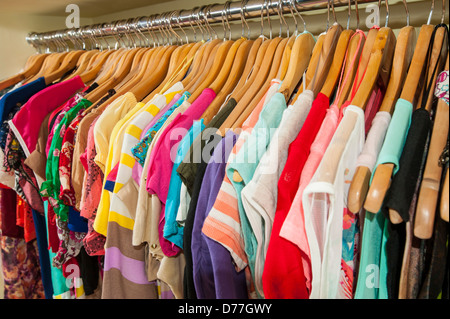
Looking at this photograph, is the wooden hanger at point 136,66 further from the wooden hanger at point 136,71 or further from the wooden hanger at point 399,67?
the wooden hanger at point 399,67

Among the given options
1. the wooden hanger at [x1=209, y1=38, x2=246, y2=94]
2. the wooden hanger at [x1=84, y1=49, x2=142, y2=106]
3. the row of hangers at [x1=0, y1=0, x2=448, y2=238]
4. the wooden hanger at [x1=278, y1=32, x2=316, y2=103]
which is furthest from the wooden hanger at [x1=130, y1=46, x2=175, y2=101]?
the wooden hanger at [x1=278, y1=32, x2=316, y2=103]

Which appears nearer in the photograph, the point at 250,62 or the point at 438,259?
the point at 438,259

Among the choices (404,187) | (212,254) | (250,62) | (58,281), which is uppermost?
(250,62)

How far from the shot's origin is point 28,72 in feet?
4.60

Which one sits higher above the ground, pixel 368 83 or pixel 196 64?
pixel 196 64

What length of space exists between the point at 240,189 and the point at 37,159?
67 centimetres

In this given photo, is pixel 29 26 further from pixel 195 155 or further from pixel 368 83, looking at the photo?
pixel 368 83

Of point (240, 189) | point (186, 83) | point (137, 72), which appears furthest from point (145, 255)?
point (137, 72)

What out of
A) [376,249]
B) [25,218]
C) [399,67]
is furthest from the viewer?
[25,218]

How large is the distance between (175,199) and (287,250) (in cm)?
26

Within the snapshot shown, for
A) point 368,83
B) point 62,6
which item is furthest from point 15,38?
point 368,83

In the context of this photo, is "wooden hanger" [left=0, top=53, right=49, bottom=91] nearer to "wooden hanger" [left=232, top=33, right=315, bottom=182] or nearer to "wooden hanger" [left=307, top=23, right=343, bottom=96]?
"wooden hanger" [left=232, top=33, right=315, bottom=182]

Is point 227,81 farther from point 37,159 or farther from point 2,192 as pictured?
point 2,192
